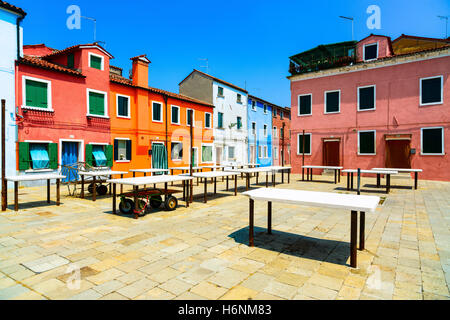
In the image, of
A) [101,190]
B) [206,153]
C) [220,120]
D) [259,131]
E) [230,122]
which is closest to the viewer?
[101,190]

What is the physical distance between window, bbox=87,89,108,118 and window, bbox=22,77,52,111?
2065 millimetres

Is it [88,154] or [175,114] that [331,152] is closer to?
[175,114]

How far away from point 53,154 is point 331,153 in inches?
661

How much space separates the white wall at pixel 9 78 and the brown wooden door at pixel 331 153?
702 inches

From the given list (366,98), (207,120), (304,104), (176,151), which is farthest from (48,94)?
(366,98)

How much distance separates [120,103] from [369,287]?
54.2 ft

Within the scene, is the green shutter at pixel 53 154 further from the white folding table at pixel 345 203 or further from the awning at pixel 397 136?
the awning at pixel 397 136

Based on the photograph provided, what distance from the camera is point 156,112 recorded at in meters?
18.8

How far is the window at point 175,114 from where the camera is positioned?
20.1 metres

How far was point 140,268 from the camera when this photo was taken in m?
3.62

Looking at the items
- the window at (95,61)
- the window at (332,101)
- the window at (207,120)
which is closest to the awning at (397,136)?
the window at (332,101)

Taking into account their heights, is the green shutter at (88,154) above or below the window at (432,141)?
below

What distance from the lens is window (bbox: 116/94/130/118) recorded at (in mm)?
16516

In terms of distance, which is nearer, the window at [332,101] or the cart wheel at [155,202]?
the cart wheel at [155,202]
